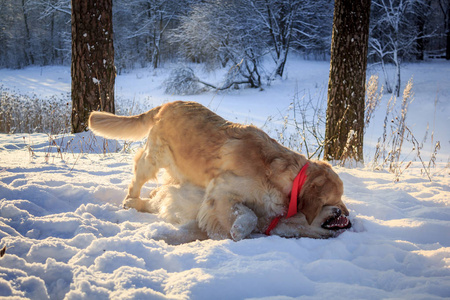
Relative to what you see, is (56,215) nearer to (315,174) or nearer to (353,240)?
(315,174)

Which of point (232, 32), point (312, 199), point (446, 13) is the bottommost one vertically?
point (312, 199)

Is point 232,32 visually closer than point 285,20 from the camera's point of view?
Yes

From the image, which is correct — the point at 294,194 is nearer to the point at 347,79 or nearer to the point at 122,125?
the point at 122,125

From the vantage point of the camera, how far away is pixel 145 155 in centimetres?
300

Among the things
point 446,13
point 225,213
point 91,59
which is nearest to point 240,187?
point 225,213

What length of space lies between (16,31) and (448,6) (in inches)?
1363

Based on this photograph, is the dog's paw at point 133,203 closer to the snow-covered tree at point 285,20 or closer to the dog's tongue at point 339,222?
the dog's tongue at point 339,222

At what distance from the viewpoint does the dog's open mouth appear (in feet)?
7.50

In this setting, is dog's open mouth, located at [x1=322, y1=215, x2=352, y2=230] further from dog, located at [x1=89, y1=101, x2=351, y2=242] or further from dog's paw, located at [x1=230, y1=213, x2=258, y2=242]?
dog's paw, located at [x1=230, y1=213, x2=258, y2=242]

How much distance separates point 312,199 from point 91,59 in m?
4.47

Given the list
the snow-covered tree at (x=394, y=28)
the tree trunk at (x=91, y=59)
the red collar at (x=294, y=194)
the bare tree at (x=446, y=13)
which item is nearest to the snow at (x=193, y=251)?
the red collar at (x=294, y=194)

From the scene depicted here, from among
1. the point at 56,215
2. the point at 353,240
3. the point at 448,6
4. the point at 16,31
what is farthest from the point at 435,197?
the point at 16,31

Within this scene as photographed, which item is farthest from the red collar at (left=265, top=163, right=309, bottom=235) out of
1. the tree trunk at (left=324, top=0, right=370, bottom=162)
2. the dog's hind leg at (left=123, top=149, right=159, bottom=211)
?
the tree trunk at (left=324, top=0, right=370, bottom=162)

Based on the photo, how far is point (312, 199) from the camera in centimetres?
229
